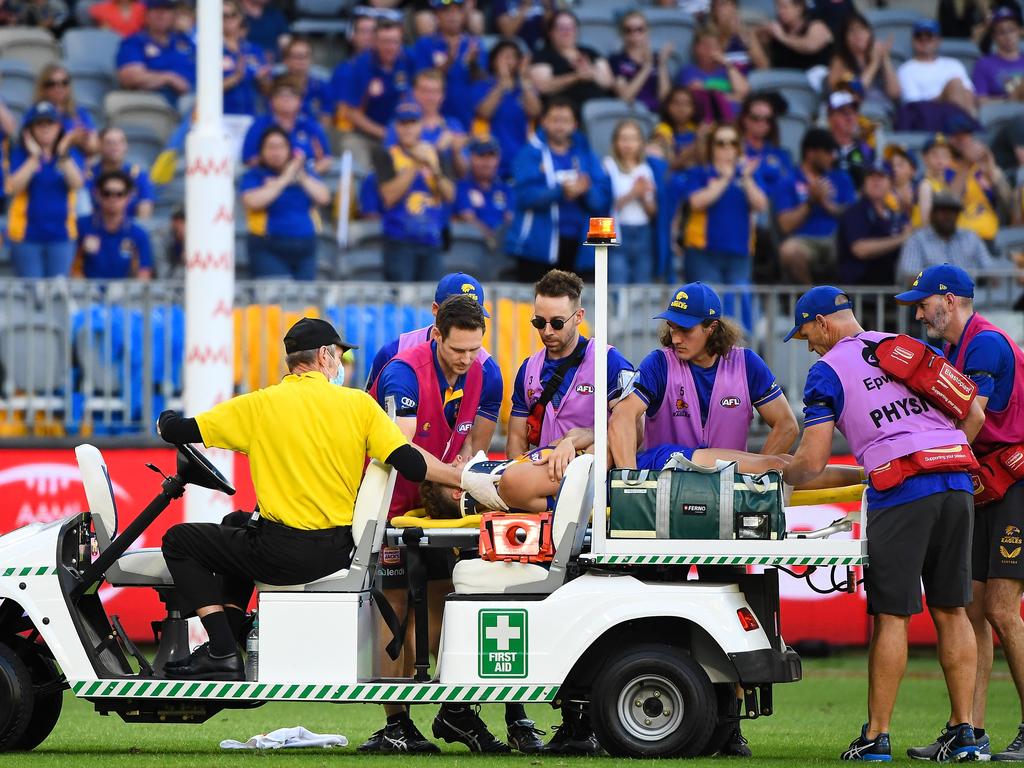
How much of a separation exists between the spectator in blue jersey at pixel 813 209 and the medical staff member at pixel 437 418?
689 cm

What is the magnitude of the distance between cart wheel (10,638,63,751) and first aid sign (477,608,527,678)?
6.48 feet

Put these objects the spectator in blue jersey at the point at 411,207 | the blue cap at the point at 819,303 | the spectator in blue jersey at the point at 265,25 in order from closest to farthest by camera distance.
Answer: the blue cap at the point at 819,303
the spectator in blue jersey at the point at 411,207
the spectator in blue jersey at the point at 265,25

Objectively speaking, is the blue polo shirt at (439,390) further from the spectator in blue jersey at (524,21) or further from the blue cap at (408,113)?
the spectator in blue jersey at (524,21)

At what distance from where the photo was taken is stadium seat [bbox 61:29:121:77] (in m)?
17.8

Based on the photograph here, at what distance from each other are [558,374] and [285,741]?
7.39 feet

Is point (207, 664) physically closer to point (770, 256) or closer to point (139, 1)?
point (770, 256)

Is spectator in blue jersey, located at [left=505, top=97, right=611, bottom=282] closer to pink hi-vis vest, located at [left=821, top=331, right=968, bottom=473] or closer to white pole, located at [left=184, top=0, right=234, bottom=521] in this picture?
white pole, located at [left=184, top=0, right=234, bottom=521]

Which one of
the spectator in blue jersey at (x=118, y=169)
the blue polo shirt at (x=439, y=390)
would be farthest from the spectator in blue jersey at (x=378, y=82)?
the blue polo shirt at (x=439, y=390)

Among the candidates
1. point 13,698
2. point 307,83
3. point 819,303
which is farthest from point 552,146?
point 13,698

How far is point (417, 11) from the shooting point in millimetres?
17938

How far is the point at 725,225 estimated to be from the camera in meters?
14.9

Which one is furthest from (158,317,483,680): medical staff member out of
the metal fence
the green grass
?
the metal fence

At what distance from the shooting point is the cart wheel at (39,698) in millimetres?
7898

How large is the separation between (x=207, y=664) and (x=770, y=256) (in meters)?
9.22
